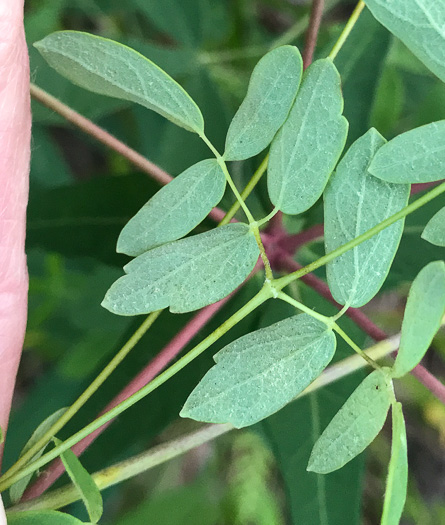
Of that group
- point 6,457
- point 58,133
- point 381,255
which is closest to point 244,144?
point 381,255

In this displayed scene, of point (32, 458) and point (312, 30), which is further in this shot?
point (312, 30)

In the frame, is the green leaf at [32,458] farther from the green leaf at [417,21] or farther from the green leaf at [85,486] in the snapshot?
the green leaf at [417,21]

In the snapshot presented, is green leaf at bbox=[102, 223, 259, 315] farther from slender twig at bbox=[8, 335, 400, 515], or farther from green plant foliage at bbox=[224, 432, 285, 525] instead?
green plant foliage at bbox=[224, 432, 285, 525]

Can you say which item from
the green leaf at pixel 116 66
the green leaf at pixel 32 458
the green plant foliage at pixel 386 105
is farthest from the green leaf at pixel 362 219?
the green plant foliage at pixel 386 105

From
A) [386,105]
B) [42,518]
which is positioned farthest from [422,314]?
[386,105]

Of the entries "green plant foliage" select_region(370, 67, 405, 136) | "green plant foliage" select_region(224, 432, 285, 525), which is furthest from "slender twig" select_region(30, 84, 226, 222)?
"green plant foliage" select_region(224, 432, 285, 525)

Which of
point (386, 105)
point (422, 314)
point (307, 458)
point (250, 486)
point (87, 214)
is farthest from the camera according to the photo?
point (250, 486)

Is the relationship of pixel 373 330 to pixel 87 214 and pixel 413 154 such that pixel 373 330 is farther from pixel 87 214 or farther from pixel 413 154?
pixel 87 214

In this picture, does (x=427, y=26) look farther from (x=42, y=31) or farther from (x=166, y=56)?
(x=42, y=31)
